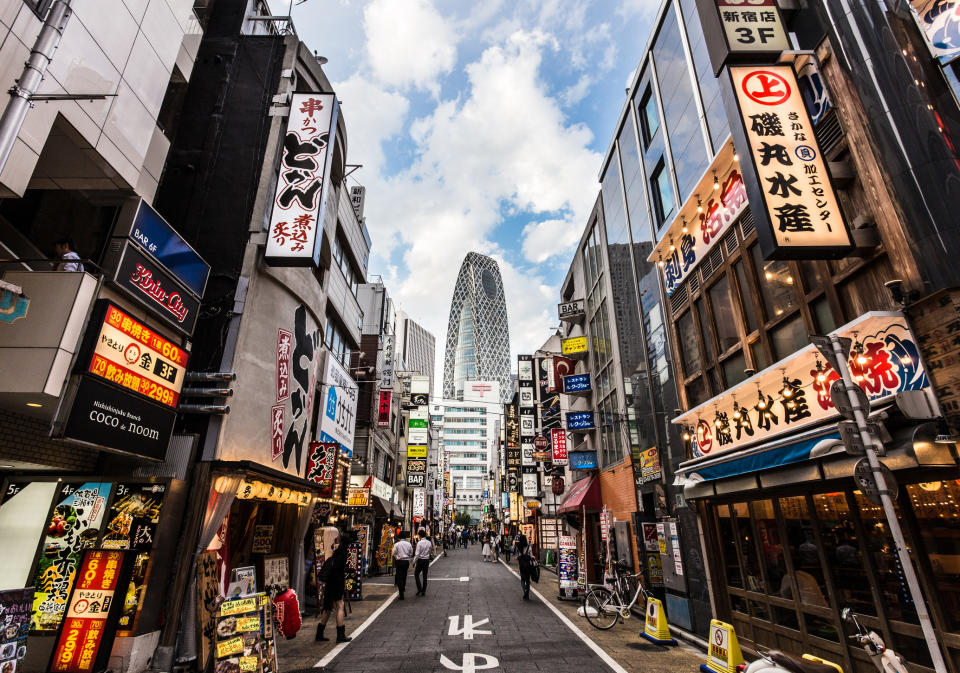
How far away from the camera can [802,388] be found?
7.36 metres

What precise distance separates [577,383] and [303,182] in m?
16.0

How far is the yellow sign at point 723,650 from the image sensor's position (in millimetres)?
6961

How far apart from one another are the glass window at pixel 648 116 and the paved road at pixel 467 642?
50.2 ft

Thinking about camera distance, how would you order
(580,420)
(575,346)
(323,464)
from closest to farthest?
(323,464) < (580,420) < (575,346)

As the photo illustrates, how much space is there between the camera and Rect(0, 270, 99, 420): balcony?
668 centimetres

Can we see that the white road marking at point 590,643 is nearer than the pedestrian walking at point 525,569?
Yes

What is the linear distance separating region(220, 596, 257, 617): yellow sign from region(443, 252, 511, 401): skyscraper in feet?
529

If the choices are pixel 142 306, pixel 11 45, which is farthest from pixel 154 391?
pixel 11 45

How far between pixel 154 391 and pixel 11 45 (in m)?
5.90

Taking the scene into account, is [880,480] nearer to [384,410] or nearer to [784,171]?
[784,171]

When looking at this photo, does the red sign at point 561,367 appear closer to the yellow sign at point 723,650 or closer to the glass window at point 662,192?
the glass window at point 662,192

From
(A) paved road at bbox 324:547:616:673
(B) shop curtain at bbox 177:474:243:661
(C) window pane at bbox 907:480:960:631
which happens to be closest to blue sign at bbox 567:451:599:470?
(A) paved road at bbox 324:547:616:673

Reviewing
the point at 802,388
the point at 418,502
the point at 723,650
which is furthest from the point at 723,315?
the point at 418,502

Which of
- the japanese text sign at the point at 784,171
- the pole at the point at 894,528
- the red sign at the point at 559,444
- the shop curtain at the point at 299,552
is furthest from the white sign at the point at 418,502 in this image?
the pole at the point at 894,528
